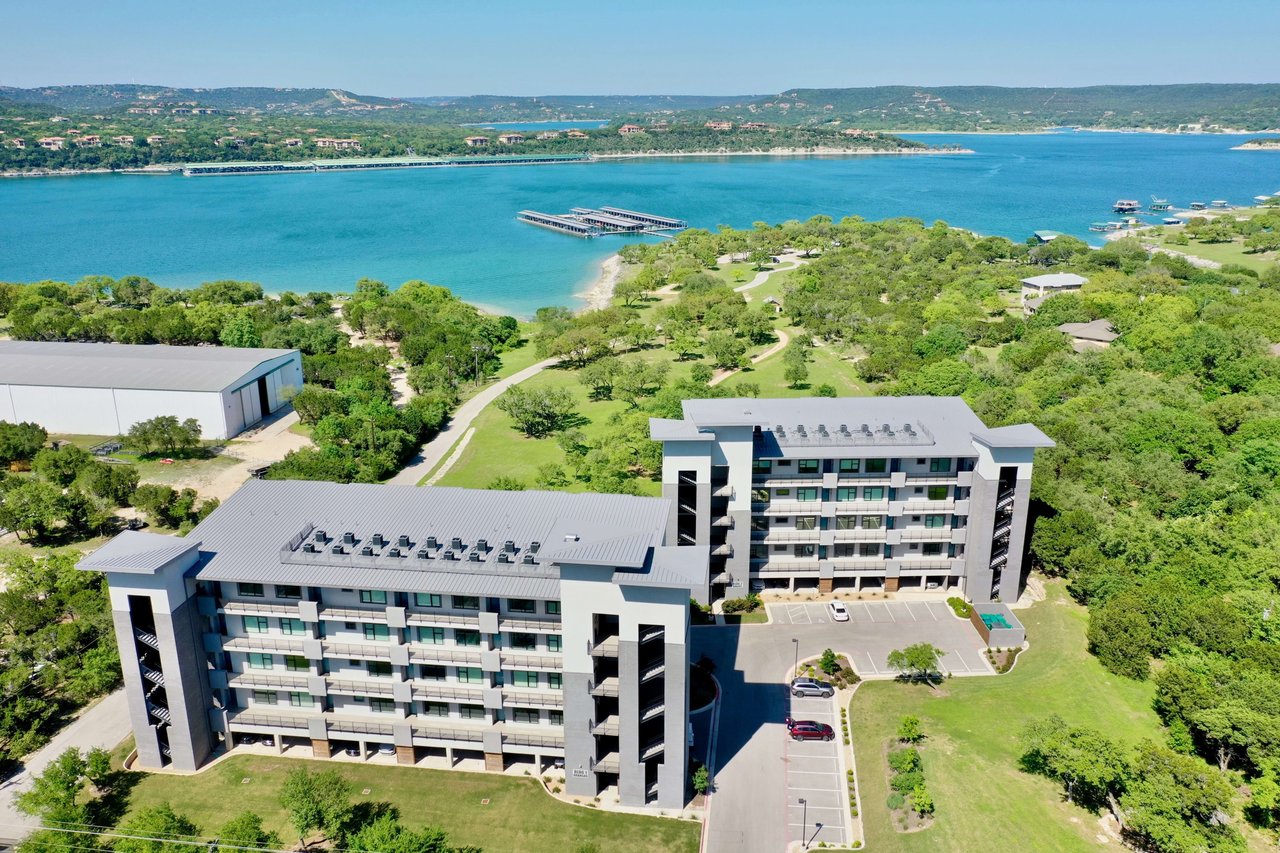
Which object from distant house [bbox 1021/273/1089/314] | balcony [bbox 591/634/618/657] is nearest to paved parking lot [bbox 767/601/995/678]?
balcony [bbox 591/634/618/657]

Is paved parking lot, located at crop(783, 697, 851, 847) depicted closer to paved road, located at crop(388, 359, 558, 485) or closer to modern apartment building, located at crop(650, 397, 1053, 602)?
modern apartment building, located at crop(650, 397, 1053, 602)

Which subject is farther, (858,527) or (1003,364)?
(1003,364)

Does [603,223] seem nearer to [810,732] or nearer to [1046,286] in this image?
[1046,286]

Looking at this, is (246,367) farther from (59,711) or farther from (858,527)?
(858,527)

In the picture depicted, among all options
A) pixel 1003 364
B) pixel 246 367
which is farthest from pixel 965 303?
pixel 246 367

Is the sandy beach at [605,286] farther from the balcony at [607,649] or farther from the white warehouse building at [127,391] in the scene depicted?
the balcony at [607,649]

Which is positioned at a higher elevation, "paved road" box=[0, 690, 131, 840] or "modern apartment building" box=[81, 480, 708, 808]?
"modern apartment building" box=[81, 480, 708, 808]
